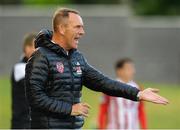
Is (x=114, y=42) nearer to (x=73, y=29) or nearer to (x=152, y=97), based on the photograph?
(x=73, y=29)

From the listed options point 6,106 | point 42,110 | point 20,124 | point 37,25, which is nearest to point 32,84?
point 42,110

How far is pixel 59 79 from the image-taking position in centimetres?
909

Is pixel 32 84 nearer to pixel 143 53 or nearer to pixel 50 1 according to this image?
pixel 143 53

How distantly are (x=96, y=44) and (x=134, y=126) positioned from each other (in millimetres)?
20950

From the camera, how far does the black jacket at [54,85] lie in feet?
29.3

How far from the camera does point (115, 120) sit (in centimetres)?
1362

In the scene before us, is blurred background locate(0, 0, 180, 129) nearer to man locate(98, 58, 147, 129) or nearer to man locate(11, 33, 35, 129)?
man locate(98, 58, 147, 129)

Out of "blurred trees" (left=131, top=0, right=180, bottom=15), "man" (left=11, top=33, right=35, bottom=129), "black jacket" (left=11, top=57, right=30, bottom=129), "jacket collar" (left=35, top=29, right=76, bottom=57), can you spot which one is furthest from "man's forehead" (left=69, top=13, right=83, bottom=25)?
"blurred trees" (left=131, top=0, right=180, bottom=15)

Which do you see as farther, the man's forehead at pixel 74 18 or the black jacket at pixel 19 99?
the black jacket at pixel 19 99

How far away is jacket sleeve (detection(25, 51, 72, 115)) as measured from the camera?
893cm

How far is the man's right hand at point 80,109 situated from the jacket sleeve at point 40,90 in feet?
0.20

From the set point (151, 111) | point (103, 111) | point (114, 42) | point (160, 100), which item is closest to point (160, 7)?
point (114, 42)

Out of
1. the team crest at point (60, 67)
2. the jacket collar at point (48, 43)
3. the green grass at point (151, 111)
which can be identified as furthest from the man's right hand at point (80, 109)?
the green grass at point (151, 111)

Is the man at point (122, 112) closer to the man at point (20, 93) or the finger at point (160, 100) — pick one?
the man at point (20, 93)
